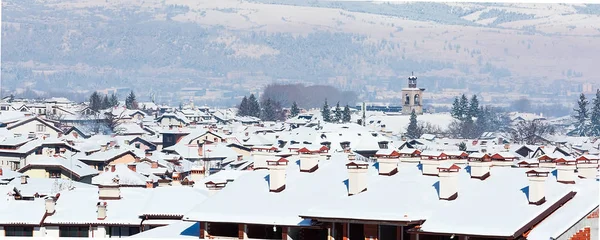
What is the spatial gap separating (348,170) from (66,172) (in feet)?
125

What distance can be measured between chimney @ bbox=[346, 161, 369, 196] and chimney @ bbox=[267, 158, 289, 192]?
150cm

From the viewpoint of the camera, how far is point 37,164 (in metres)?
59.4

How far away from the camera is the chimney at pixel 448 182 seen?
20484mm

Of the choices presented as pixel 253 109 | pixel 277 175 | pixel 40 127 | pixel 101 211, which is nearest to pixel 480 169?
pixel 277 175

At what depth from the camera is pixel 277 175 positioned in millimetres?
22719

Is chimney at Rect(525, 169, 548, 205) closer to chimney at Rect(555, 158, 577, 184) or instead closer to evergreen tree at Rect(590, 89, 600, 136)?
chimney at Rect(555, 158, 577, 184)

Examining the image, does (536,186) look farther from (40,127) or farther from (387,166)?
(40,127)

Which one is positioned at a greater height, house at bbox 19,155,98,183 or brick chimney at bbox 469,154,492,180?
brick chimney at bbox 469,154,492,180

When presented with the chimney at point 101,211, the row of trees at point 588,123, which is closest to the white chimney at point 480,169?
the chimney at point 101,211

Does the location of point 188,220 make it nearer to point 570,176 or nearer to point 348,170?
point 348,170

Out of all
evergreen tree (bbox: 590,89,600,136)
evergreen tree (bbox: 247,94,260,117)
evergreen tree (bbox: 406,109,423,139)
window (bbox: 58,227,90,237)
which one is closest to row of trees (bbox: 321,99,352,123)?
evergreen tree (bbox: 406,109,423,139)

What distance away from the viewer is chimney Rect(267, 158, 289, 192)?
22.7m

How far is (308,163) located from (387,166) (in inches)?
73.1

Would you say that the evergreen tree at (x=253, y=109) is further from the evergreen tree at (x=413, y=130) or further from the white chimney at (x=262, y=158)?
the white chimney at (x=262, y=158)
